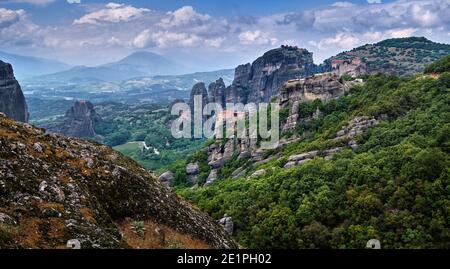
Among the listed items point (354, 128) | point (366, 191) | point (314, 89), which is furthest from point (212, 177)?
point (366, 191)

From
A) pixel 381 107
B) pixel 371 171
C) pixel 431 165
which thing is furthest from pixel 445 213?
pixel 381 107

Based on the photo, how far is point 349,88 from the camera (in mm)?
103250

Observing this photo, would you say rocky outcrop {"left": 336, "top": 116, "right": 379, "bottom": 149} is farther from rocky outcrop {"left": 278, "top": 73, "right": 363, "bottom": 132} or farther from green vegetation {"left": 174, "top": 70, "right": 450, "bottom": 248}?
rocky outcrop {"left": 278, "top": 73, "right": 363, "bottom": 132}

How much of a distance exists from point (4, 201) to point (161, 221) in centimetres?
686

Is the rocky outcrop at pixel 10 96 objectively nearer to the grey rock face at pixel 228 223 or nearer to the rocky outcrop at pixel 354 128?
the grey rock face at pixel 228 223

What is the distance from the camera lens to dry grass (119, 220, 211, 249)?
55.3 feet

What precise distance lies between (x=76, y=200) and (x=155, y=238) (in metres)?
3.57

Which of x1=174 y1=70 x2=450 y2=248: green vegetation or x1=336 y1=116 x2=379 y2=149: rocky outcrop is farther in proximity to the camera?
x1=336 y1=116 x2=379 y2=149: rocky outcrop

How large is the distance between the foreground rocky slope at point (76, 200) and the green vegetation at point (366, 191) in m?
28.8

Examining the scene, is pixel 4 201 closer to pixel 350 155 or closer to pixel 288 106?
pixel 350 155

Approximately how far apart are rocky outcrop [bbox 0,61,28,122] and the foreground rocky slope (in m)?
126

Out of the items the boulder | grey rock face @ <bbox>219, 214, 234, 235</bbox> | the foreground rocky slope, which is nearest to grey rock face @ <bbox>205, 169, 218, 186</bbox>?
the boulder
